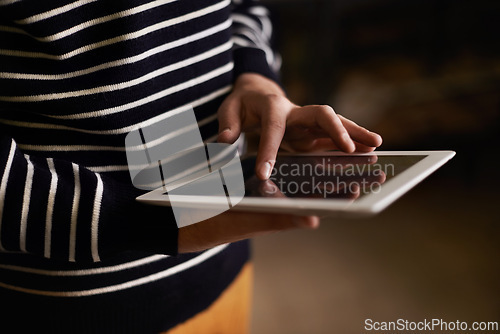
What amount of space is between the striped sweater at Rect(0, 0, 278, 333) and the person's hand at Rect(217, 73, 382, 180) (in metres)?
0.04

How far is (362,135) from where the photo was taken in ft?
1.29

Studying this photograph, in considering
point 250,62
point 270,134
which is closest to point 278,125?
point 270,134

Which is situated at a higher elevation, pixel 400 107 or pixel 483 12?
pixel 483 12

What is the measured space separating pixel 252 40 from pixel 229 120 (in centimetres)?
20

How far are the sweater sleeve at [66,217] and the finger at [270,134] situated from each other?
9 cm

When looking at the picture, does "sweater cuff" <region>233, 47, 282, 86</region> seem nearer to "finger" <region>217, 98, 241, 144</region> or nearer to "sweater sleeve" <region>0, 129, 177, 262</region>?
"finger" <region>217, 98, 241, 144</region>

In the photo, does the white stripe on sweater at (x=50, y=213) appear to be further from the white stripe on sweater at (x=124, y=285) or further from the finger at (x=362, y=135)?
the finger at (x=362, y=135)

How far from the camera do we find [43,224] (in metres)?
0.37

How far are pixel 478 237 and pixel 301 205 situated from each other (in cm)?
127

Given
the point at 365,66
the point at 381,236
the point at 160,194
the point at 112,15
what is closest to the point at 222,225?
the point at 160,194

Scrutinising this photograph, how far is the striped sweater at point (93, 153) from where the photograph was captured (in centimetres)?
37

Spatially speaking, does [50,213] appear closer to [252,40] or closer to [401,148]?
[252,40]

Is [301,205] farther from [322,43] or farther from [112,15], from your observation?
[322,43]

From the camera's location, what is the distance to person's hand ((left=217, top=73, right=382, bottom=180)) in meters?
0.38
